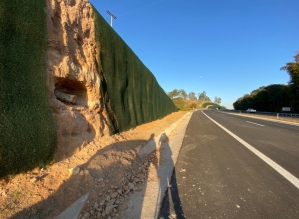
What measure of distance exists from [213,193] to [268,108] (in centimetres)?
6091

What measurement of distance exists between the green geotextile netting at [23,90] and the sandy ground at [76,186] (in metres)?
0.34

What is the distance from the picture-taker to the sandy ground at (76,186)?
94.5 inches

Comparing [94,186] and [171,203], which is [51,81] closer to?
[94,186]

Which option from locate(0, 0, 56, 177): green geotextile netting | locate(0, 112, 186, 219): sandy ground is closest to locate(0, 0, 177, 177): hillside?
locate(0, 0, 56, 177): green geotextile netting

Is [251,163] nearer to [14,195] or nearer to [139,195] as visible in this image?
[139,195]

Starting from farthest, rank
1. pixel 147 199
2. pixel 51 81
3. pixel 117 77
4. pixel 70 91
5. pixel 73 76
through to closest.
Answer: pixel 117 77
pixel 70 91
pixel 73 76
pixel 51 81
pixel 147 199

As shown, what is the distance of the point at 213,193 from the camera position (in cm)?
315

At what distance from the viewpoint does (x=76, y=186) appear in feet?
9.59

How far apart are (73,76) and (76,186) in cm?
284

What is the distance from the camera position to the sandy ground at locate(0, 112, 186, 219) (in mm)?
2400

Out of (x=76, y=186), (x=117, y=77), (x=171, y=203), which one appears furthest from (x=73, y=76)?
(x=171, y=203)

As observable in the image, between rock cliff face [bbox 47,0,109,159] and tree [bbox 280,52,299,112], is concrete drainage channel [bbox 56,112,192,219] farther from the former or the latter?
tree [bbox 280,52,299,112]

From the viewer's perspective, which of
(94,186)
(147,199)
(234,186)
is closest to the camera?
(147,199)

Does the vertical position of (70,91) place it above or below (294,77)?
below
